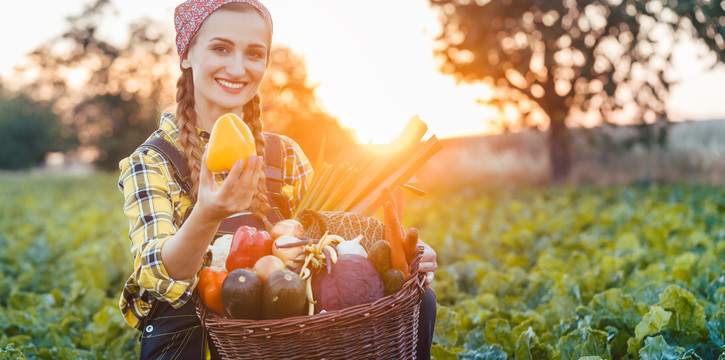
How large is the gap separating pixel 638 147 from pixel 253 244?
17531 mm

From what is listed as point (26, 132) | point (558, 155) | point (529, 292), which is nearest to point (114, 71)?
point (26, 132)

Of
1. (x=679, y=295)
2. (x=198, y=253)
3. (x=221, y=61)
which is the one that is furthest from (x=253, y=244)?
(x=679, y=295)

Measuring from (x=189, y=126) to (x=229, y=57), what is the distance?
30 cm

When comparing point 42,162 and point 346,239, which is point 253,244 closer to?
point 346,239

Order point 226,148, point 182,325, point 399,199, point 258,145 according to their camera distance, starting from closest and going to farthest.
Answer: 1. point 226,148
2. point 399,199
3. point 182,325
4. point 258,145

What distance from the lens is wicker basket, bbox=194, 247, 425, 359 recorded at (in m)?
1.68

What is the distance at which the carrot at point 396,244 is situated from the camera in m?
1.90

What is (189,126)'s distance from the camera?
236 cm

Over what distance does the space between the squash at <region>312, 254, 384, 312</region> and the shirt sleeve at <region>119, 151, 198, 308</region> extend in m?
0.44

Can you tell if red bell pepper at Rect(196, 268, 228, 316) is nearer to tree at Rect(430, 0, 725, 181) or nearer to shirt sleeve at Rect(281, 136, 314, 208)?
shirt sleeve at Rect(281, 136, 314, 208)

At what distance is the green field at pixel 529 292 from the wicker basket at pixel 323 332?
4.29 feet

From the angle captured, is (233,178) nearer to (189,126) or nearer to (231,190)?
(231,190)

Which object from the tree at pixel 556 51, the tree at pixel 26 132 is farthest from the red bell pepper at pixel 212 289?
the tree at pixel 26 132

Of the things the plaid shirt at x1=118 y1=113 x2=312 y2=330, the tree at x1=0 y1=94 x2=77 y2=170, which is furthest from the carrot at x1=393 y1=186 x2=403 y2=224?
the tree at x1=0 y1=94 x2=77 y2=170
